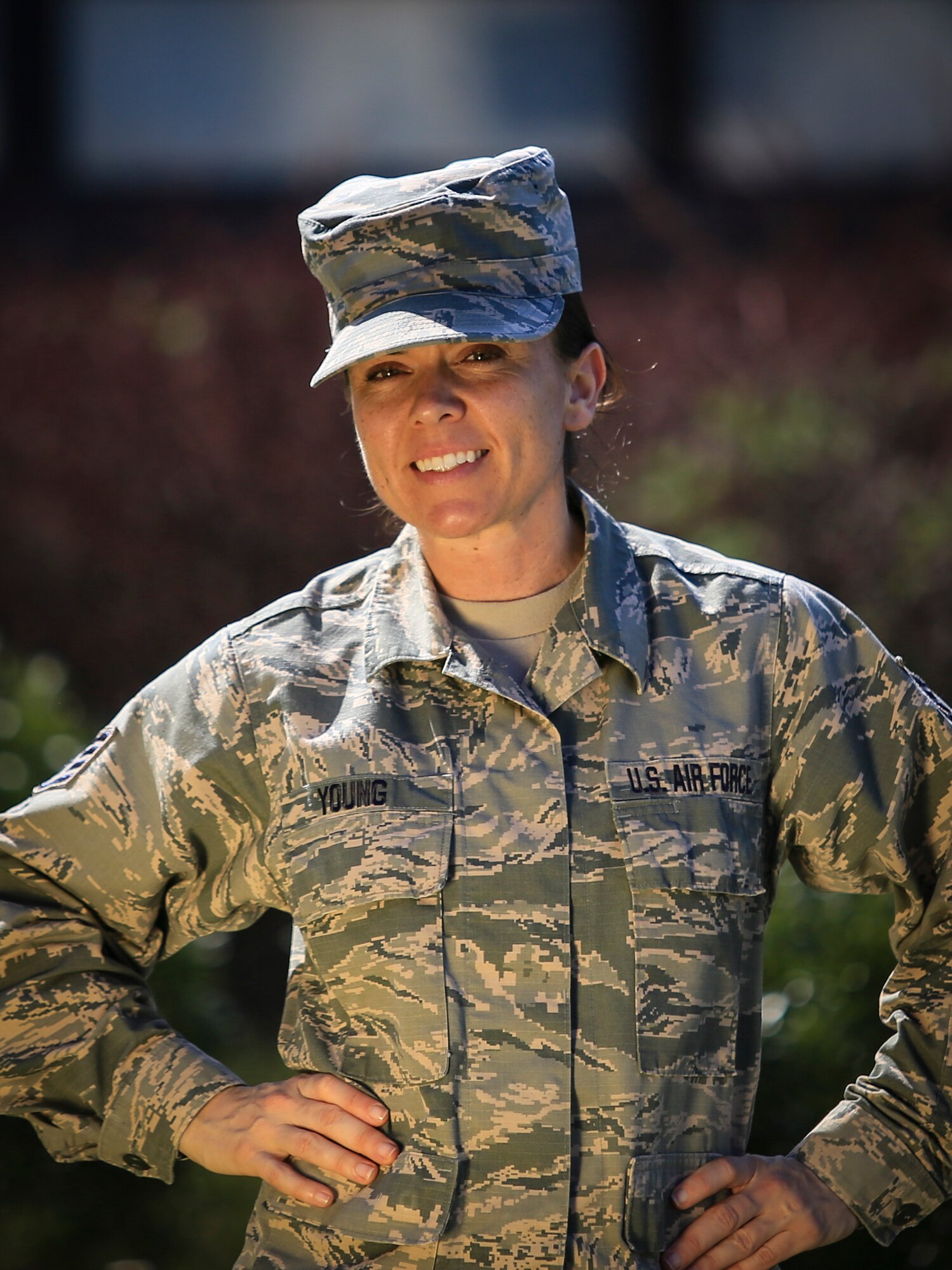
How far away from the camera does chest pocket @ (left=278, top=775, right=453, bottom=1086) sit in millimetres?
2078

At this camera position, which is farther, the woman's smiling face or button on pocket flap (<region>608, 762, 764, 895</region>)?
the woman's smiling face

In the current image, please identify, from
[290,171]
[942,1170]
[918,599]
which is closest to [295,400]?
[290,171]

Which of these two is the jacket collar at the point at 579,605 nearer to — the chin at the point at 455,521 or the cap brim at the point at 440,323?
the chin at the point at 455,521

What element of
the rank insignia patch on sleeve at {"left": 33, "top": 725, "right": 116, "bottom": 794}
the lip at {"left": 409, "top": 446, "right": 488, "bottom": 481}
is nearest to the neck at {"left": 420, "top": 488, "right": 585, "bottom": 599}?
the lip at {"left": 409, "top": 446, "right": 488, "bottom": 481}

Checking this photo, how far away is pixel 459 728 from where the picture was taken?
2.20 meters

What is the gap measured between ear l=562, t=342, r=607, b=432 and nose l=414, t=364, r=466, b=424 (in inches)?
9.3

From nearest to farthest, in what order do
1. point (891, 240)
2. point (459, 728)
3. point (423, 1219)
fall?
1. point (423, 1219)
2. point (459, 728)
3. point (891, 240)

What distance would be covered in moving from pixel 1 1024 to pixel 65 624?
12.0ft

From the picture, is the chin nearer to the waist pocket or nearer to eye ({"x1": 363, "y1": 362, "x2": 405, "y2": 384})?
eye ({"x1": 363, "y1": 362, "x2": 405, "y2": 384})

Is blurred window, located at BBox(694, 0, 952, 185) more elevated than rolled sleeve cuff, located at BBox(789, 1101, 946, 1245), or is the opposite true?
blurred window, located at BBox(694, 0, 952, 185)

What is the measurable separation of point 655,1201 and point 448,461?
3.37ft

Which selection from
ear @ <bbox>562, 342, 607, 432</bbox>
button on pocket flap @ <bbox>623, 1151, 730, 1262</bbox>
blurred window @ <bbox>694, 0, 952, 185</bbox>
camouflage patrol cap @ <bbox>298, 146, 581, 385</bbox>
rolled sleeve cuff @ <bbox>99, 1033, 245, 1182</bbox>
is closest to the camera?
button on pocket flap @ <bbox>623, 1151, 730, 1262</bbox>

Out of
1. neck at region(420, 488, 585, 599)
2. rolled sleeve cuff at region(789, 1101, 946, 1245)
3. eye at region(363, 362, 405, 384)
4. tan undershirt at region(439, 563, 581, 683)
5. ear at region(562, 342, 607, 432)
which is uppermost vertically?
eye at region(363, 362, 405, 384)

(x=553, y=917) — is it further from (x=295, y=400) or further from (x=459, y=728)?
(x=295, y=400)
